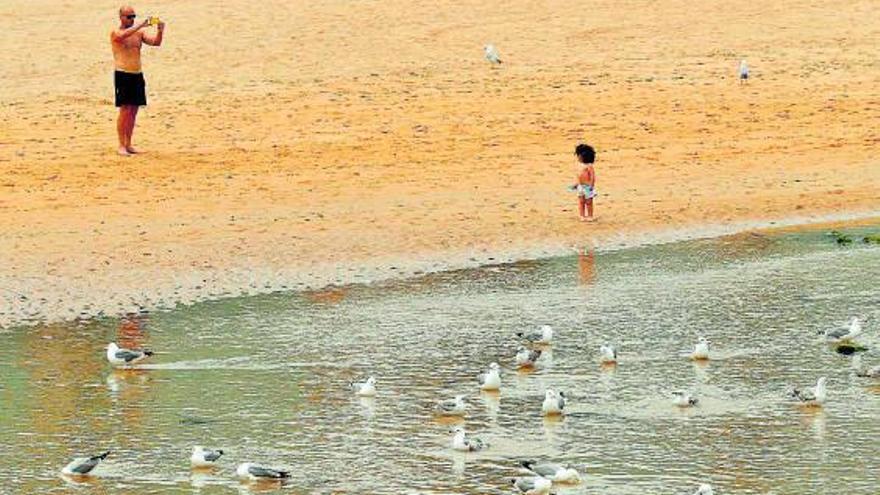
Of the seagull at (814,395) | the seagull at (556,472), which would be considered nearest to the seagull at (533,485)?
the seagull at (556,472)

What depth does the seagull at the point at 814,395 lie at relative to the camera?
1470 cm

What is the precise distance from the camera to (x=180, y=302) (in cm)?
1861

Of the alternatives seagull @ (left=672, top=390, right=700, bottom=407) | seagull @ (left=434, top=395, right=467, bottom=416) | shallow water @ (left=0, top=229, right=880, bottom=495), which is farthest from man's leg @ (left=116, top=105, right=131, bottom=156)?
seagull @ (left=672, top=390, right=700, bottom=407)

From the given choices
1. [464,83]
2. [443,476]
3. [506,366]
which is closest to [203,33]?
[464,83]

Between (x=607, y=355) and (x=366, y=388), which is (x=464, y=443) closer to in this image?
(x=366, y=388)

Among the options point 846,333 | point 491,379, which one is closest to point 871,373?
point 846,333

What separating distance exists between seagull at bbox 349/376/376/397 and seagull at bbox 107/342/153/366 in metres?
1.88

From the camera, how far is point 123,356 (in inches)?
622

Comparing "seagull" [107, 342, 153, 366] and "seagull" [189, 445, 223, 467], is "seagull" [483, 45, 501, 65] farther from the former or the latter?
"seagull" [189, 445, 223, 467]

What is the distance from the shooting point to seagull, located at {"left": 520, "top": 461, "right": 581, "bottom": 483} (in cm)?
1268

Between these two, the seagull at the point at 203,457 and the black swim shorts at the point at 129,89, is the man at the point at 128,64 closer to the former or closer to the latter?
the black swim shorts at the point at 129,89

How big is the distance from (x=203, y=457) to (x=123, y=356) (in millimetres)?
2875

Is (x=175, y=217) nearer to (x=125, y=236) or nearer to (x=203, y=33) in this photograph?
(x=125, y=236)

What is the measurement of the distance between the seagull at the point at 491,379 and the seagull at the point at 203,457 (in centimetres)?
273
